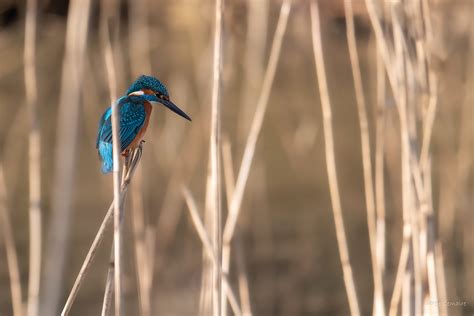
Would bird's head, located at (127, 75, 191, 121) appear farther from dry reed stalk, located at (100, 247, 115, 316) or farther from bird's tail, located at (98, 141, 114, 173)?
dry reed stalk, located at (100, 247, 115, 316)

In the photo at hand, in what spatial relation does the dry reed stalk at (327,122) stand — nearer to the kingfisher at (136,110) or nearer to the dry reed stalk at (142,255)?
the kingfisher at (136,110)

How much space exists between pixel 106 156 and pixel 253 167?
4715 millimetres

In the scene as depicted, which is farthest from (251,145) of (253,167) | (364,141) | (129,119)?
(253,167)

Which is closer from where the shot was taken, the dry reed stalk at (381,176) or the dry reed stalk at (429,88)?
the dry reed stalk at (429,88)

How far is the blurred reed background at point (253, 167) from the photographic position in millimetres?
2852

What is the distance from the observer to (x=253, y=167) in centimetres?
769

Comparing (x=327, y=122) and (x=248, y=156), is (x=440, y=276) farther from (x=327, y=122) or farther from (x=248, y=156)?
(x=248, y=156)

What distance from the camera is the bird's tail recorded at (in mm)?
2982

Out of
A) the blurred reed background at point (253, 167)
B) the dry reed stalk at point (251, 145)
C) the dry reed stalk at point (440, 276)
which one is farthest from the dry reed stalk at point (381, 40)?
the dry reed stalk at point (440, 276)

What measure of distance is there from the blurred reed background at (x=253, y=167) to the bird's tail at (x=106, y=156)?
0.15 meters

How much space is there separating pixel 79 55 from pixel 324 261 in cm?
407

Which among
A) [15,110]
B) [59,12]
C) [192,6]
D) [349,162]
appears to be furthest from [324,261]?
[59,12]

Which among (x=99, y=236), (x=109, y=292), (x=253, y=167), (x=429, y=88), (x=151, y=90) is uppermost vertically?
(x=151, y=90)

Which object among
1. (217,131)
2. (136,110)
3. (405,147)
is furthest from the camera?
(136,110)
